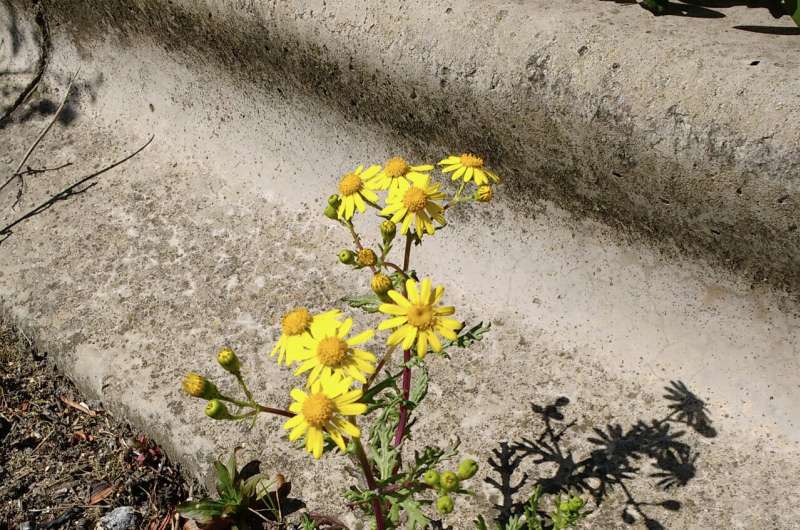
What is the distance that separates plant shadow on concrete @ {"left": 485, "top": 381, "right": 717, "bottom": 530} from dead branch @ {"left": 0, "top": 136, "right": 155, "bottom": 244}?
2.32 meters

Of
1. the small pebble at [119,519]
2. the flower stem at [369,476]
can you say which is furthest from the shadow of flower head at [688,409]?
the small pebble at [119,519]

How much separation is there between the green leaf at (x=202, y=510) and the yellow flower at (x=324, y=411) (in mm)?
808

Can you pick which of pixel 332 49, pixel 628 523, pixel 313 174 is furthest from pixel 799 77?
pixel 313 174

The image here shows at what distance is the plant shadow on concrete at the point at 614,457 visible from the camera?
2.12 meters

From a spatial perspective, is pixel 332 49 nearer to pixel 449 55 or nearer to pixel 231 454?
pixel 449 55

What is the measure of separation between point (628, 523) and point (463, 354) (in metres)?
0.79

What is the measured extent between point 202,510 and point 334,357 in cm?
90

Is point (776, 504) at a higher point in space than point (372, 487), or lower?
lower

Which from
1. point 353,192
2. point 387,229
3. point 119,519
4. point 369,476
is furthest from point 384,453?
point 119,519

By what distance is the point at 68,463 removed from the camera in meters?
2.40

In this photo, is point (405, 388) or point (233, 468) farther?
point (233, 468)

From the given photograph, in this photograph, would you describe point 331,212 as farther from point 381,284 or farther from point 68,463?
point 68,463

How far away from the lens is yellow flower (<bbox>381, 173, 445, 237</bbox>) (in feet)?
5.68

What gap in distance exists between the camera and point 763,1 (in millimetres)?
2490
